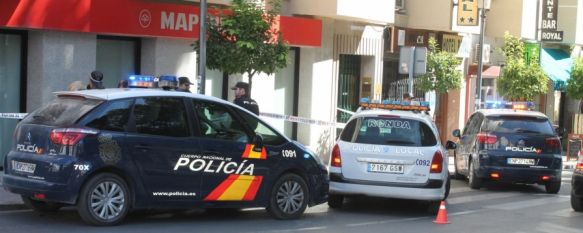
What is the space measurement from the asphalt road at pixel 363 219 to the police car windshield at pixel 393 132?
1.09 m

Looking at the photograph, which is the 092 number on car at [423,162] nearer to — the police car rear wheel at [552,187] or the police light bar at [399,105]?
the police light bar at [399,105]

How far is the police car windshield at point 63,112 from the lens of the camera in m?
9.80

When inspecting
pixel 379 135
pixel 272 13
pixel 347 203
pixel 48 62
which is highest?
pixel 272 13

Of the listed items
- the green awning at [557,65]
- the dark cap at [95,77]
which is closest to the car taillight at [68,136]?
the dark cap at [95,77]

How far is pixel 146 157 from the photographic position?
1005 centimetres

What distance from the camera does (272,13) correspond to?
15484 millimetres

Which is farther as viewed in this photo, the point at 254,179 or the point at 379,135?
the point at 379,135

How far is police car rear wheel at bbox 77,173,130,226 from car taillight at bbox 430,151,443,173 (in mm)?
4598

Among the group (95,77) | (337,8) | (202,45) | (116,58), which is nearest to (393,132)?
(202,45)

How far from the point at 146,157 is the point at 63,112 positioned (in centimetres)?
108

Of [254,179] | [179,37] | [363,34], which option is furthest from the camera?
[363,34]

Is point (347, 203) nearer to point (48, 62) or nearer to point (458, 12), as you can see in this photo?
point (48, 62)

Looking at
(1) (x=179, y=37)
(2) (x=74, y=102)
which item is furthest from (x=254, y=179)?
(1) (x=179, y=37)

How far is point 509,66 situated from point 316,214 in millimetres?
16326
